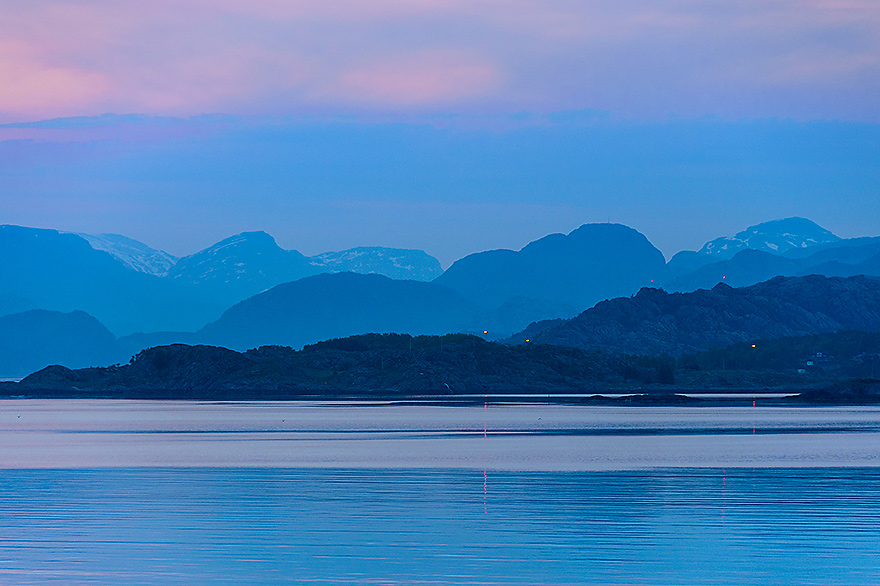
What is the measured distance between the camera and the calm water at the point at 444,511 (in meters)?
35.3

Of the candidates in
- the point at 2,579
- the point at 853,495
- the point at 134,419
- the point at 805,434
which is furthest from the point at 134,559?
the point at 134,419

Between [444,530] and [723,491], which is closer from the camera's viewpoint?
[444,530]

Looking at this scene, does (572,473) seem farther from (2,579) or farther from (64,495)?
(2,579)

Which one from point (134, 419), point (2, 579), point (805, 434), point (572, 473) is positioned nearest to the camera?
point (2, 579)

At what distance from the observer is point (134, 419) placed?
6265 inches

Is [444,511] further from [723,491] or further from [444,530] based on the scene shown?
[723,491]

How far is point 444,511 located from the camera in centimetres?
4938

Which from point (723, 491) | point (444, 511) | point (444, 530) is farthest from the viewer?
point (723, 491)

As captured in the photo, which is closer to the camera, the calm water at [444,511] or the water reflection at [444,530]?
the water reflection at [444,530]

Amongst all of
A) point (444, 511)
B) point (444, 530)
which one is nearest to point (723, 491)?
point (444, 511)

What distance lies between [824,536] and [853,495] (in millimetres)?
14726

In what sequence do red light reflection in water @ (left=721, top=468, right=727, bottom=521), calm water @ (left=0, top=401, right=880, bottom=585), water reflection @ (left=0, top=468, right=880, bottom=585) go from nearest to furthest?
water reflection @ (left=0, top=468, right=880, bottom=585) → calm water @ (left=0, top=401, right=880, bottom=585) → red light reflection in water @ (left=721, top=468, right=727, bottom=521)

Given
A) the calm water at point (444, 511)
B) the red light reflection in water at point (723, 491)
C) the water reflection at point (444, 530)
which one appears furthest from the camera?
the red light reflection in water at point (723, 491)

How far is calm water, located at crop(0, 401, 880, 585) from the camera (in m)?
35.3
